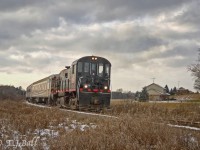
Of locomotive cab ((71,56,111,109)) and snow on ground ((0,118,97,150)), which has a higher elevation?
locomotive cab ((71,56,111,109))

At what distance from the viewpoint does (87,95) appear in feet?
90.8

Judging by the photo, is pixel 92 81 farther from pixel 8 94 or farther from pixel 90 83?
pixel 8 94

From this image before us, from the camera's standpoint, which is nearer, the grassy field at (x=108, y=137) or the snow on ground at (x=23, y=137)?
the grassy field at (x=108, y=137)

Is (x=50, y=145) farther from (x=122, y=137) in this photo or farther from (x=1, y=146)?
(x=122, y=137)

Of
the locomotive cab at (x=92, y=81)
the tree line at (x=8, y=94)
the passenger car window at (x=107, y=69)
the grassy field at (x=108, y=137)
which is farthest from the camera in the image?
the tree line at (x=8, y=94)

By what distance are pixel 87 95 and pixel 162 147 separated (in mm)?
19076

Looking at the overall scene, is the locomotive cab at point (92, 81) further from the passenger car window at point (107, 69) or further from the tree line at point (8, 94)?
the tree line at point (8, 94)

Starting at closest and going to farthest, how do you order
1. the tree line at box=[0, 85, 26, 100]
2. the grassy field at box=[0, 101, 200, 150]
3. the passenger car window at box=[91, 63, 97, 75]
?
1. the grassy field at box=[0, 101, 200, 150]
2. the passenger car window at box=[91, 63, 97, 75]
3. the tree line at box=[0, 85, 26, 100]

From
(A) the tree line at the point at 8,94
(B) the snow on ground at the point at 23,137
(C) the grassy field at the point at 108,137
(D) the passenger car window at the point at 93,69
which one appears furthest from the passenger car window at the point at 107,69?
(A) the tree line at the point at 8,94

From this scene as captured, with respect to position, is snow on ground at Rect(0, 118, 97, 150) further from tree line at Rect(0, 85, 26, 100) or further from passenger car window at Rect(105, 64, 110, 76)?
tree line at Rect(0, 85, 26, 100)

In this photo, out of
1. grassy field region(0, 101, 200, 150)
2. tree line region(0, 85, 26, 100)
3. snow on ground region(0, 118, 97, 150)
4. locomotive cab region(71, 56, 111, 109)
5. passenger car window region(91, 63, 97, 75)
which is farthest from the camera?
tree line region(0, 85, 26, 100)

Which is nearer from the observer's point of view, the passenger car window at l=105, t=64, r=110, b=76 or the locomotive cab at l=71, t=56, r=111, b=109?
the locomotive cab at l=71, t=56, r=111, b=109

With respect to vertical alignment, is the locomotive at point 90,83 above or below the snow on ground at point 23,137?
above

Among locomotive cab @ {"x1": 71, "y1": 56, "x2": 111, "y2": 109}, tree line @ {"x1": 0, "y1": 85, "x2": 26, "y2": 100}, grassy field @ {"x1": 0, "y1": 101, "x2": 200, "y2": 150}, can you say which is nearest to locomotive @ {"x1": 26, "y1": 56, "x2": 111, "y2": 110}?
locomotive cab @ {"x1": 71, "y1": 56, "x2": 111, "y2": 109}
